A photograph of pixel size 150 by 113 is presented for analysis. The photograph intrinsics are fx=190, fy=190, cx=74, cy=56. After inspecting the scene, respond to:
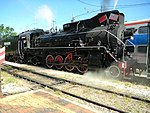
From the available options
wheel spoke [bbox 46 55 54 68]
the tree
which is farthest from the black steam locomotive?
the tree

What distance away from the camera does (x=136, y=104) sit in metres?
5.54

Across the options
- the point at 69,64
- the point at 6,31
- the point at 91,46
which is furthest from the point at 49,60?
the point at 6,31

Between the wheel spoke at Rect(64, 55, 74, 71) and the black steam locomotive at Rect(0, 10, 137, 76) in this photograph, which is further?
the wheel spoke at Rect(64, 55, 74, 71)

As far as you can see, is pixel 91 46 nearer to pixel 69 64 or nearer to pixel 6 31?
pixel 69 64

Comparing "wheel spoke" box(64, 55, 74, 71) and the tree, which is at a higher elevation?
the tree

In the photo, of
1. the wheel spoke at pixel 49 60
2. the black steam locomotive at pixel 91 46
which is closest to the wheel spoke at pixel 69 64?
the black steam locomotive at pixel 91 46

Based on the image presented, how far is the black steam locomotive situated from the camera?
9648mm

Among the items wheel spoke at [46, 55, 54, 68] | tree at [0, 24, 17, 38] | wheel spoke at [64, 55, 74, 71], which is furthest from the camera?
tree at [0, 24, 17, 38]

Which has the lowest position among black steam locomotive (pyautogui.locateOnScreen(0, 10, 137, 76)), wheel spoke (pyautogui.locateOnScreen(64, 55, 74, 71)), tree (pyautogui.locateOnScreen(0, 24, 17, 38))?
wheel spoke (pyautogui.locateOnScreen(64, 55, 74, 71))

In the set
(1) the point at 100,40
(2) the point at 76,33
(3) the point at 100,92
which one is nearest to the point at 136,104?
(3) the point at 100,92

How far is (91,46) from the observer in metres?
10.4

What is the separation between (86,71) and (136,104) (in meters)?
5.52

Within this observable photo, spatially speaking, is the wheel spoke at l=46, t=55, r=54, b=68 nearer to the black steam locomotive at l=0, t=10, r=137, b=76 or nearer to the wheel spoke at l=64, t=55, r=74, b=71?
the black steam locomotive at l=0, t=10, r=137, b=76

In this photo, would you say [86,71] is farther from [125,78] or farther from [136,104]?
[136,104]
